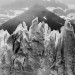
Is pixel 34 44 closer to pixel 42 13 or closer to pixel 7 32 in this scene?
pixel 7 32

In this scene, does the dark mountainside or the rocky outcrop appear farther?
the dark mountainside

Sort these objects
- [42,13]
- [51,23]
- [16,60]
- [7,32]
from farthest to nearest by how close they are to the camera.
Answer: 1. [42,13]
2. [51,23]
3. [7,32]
4. [16,60]

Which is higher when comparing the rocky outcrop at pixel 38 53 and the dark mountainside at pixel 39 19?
the dark mountainside at pixel 39 19

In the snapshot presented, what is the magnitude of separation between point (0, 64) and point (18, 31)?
42.3 ft

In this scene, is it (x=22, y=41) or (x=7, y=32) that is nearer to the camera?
(x=22, y=41)

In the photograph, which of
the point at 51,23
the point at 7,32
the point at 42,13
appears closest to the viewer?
the point at 7,32

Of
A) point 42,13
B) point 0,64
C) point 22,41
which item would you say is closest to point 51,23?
point 42,13

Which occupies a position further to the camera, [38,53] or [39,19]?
[39,19]

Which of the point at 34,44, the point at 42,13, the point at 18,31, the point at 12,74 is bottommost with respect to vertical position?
the point at 12,74

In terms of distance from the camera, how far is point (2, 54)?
233 ft

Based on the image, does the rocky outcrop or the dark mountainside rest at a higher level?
the dark mountainside

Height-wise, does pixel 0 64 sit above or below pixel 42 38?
below

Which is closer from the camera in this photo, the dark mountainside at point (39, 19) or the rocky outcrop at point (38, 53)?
the rocky outcrop at point (38, 53)

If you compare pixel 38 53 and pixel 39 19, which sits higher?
pixel 39 19
